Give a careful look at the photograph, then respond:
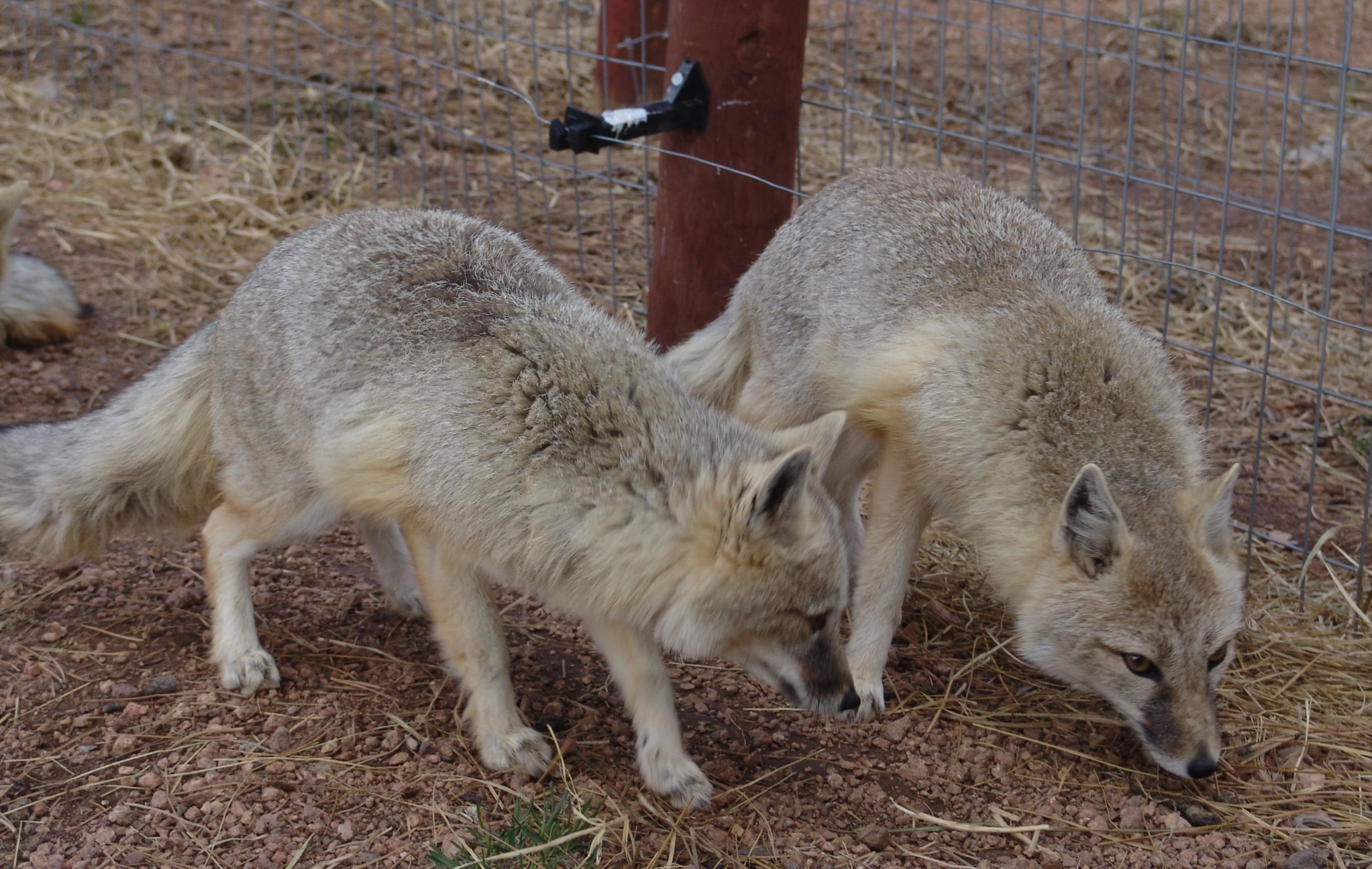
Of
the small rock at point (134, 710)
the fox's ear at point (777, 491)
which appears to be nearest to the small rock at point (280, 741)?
the small rock at point (134, 710)

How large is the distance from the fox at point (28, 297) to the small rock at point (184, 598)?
7.81ft

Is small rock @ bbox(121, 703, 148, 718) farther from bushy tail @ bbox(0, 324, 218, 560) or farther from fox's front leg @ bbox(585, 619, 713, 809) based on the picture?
fox's front leg @ bbox(585, 619, 713, 809)

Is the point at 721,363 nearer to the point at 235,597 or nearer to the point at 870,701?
the point at 870,701

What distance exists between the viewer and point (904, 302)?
448cm

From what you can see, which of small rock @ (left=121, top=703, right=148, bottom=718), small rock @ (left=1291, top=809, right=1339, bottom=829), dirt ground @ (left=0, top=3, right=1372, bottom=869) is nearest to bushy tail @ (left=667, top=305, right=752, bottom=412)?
dirt ground @ (left=0, top=3, right=1372, bottom=869)

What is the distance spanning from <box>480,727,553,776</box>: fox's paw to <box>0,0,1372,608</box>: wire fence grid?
2877mm

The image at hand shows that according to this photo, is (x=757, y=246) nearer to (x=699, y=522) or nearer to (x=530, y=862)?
(x=699, y=522)

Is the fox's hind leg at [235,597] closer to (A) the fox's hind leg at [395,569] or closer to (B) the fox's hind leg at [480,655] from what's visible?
(A) the fox's hind leg at [395,569]

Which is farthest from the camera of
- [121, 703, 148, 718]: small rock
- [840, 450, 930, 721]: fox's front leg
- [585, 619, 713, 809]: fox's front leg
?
[840, 450, 930, 721]: fox's front leg

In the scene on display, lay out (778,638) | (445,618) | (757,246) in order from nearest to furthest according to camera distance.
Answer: (778,638), (445,618), (757,246)

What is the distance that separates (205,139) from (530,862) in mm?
6788

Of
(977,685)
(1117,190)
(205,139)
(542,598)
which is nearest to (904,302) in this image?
(977,685)

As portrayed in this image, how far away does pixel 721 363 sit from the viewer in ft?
17.8

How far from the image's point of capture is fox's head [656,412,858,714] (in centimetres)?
333
